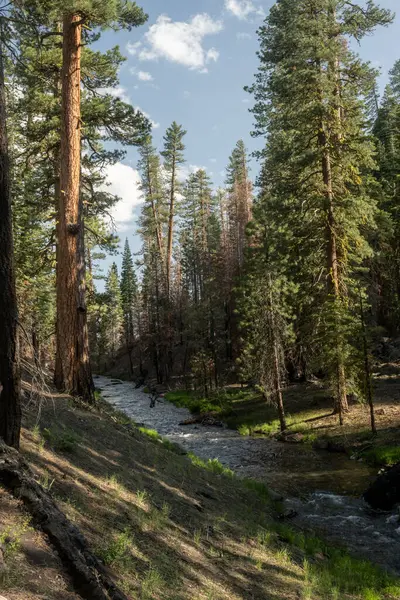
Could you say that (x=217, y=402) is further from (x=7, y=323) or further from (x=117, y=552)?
(x=7, y=323)

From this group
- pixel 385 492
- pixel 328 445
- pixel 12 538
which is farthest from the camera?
pixel 328 445

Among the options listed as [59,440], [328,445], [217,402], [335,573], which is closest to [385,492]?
[335,573]

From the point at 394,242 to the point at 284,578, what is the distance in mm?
29743

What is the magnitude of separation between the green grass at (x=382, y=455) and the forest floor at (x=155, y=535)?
5.62 metres

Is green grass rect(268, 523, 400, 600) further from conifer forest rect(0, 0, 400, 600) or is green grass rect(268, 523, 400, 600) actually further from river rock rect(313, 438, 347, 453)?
river rock rect(313, 438, 347, 453)

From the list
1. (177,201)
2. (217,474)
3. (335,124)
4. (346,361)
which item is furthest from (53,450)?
(177,201)

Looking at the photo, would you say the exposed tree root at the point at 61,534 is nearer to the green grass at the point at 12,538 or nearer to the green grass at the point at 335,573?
the green grass at the point at 12,538

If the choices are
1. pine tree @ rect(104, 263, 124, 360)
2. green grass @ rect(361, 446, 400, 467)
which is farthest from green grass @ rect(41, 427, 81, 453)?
pine tree @ rect(104, 263, 124, 360)

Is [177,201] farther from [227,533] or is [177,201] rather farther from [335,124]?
[227,533]

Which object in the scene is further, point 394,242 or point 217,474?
point 394,242

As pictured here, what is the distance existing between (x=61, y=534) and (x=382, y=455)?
12.5m

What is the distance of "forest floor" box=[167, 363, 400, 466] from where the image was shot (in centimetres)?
1501

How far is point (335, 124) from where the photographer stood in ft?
63.7

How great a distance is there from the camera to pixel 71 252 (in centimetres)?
1081
